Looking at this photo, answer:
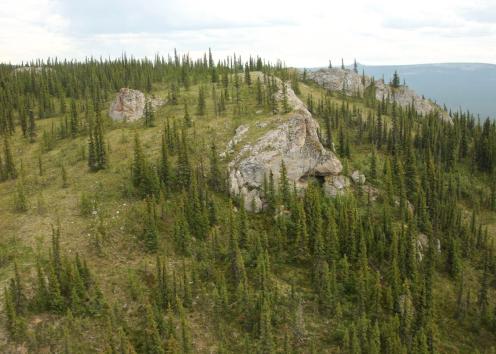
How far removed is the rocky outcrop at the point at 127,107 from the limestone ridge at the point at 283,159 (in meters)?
43.7

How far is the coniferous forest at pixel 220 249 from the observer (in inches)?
2357

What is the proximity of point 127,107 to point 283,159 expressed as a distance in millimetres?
55969

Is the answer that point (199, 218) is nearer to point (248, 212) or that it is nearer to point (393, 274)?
point (248, 212)

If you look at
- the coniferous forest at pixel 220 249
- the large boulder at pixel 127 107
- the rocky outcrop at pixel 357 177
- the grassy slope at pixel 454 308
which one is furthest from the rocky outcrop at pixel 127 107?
the rocky outcrop at pixel 357 177

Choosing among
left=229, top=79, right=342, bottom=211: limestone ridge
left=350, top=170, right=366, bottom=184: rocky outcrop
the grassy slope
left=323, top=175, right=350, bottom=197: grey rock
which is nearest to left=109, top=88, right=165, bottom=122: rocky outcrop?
left=229, top=79, right=342, bottom=211: limestone ridge

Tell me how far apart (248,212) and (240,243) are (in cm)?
1179

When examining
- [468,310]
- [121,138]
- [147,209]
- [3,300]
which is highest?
[121,138]

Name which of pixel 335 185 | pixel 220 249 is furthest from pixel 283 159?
pixel 220 249

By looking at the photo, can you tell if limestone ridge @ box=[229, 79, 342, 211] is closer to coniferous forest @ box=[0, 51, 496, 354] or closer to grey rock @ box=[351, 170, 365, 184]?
coniferous forest @ box=[0, 51, 496, 354]

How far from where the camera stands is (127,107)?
124 meters

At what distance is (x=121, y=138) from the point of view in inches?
4365

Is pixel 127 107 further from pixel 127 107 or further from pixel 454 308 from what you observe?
pixel 454 308

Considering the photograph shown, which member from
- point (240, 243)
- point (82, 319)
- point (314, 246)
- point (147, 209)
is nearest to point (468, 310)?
point (314, 246)

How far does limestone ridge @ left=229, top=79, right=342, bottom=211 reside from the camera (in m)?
93.1
